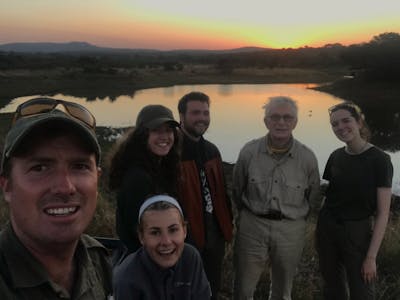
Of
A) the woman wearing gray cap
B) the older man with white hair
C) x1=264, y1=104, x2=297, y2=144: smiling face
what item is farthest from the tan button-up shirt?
the woman wearing gray cap

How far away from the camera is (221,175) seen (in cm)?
361

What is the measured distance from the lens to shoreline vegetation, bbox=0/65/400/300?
4.38 metres

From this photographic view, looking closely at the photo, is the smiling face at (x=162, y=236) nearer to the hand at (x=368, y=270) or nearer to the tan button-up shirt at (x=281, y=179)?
the tan button-up shirt at (x=281, y=179)

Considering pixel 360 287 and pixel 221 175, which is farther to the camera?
pixel 221 175

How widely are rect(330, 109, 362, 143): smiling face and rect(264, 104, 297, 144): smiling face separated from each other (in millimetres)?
322

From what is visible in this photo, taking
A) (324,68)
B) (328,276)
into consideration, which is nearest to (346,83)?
(324,68)

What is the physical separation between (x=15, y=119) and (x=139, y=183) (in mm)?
1500

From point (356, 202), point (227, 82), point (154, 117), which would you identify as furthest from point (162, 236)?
point (227, 82)

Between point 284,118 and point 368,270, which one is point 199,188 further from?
Answer: point 368,270

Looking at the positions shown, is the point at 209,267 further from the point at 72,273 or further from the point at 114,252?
the point at 72,273

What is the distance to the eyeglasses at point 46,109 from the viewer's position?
1.29 meters

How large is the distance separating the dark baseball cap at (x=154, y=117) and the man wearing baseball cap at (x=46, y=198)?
5.22ft

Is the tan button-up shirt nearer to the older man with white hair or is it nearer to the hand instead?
the older man with white hair

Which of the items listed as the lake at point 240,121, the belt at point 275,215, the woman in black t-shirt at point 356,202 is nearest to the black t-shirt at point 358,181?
the woman in black t-shirt at point 356,202
